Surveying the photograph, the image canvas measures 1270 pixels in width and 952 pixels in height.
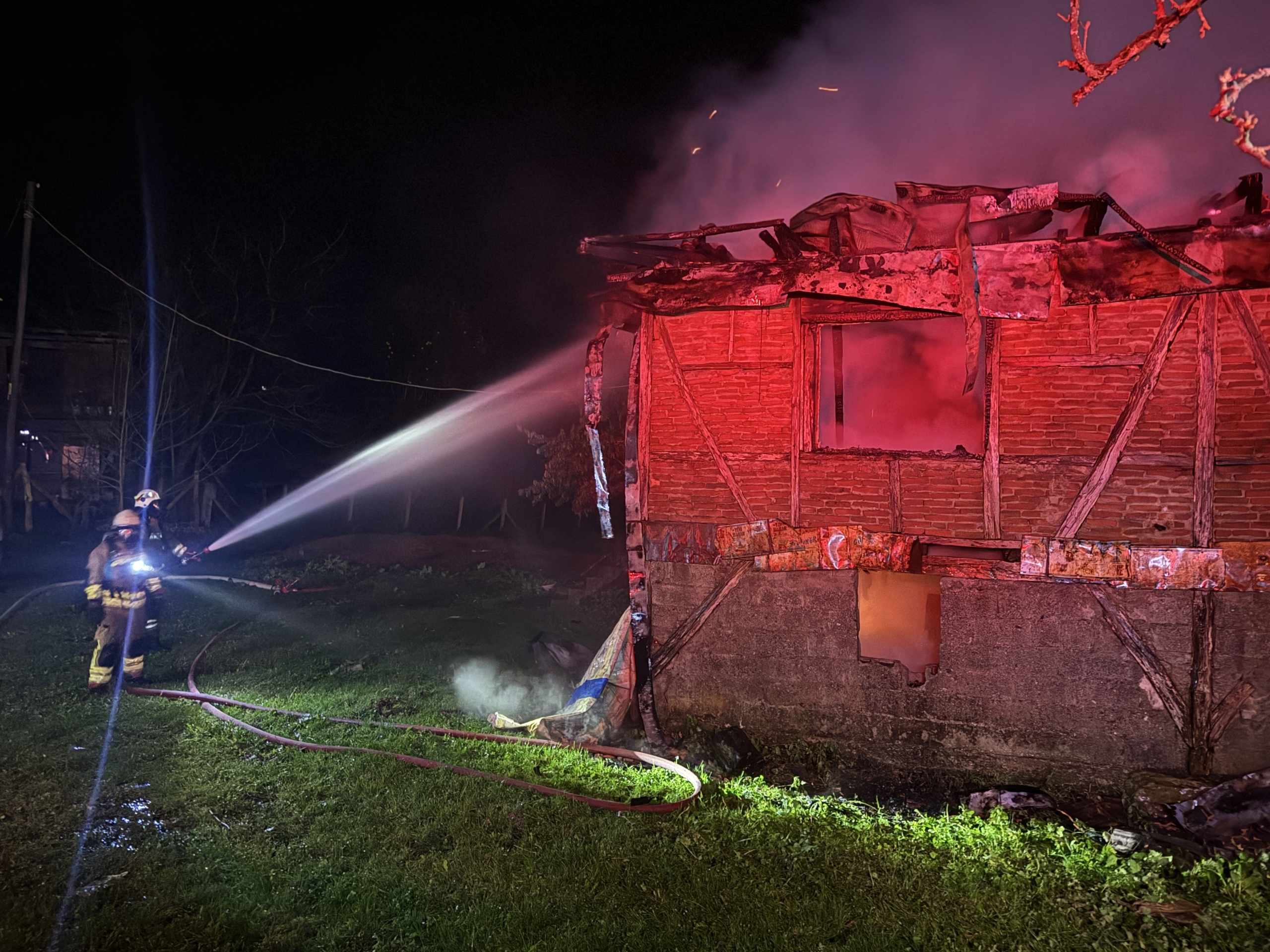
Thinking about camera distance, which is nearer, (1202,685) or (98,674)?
(1202,685)

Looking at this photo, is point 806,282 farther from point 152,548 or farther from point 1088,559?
point 152,548

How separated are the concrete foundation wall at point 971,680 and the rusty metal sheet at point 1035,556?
0.52ft

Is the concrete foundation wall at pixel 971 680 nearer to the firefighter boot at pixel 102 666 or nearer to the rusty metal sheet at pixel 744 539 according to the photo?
the rusty metal sheet at pixel 744 539

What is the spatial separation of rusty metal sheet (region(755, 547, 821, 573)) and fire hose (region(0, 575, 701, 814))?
212 centimetres

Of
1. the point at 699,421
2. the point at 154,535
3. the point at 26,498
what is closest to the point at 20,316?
the point at 154,535

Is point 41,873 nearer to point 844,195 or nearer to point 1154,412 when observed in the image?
point 844,195

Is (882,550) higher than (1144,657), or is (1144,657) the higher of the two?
(882,550)

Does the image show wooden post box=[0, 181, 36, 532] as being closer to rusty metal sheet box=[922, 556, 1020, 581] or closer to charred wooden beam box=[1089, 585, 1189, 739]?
rusty metal sheet box=[922, 556, 1020, 581]

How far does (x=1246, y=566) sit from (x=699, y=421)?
16.1ft

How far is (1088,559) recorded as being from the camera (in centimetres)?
673

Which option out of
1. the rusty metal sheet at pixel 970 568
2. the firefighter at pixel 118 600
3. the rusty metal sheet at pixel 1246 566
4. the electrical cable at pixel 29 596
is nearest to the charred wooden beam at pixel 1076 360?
the rusty metal sheet at pixel 1246 566

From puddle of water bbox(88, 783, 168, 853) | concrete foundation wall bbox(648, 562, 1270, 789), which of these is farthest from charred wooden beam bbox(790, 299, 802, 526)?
puddle of water bbox(88, 783, 168, 853)

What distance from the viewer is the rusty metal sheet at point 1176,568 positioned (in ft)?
20.9

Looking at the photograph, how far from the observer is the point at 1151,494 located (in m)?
6.61
